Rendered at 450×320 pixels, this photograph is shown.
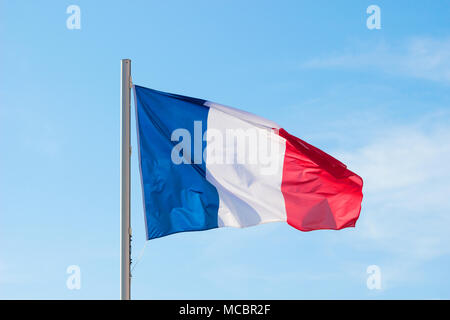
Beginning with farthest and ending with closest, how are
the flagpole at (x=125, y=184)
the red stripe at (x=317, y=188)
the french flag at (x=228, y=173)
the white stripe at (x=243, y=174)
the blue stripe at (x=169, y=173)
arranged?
the red stripe at (x=317, y=188), the white stripe at (x=243, y=174), the french flag at (x=228, y=173), the blue stripe at (x=169, y=173), the flagpole at (x=125, y=184)

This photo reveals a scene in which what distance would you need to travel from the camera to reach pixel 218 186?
18.4 metres

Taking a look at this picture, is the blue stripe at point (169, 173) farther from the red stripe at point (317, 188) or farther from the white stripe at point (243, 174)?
the red stripe at point (317, 188)

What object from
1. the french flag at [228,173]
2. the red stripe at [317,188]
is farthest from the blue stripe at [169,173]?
the red stripe at [317,188]

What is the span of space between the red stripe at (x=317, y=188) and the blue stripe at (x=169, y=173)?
1.84 meters

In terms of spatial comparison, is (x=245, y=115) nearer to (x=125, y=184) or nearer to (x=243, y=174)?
(x=243, y=174)

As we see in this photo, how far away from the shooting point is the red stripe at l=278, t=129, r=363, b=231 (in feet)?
61.8

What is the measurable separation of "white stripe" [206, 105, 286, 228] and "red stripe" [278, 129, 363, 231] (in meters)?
0.24

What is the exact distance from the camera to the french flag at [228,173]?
18.0 m

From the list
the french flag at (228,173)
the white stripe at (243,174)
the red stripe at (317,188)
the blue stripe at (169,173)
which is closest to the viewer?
the blue stripe at (169,173)

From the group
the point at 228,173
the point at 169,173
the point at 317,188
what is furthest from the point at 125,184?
the point at 317,188

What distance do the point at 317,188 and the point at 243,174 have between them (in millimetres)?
1732
